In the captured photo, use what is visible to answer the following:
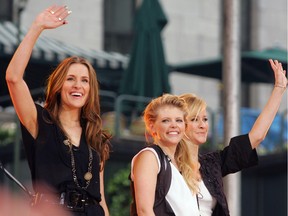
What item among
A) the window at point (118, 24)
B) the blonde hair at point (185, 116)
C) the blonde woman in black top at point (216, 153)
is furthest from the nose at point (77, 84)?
the window at point (118, 24)

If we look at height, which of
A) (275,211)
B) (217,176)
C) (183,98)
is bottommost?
(275,211)

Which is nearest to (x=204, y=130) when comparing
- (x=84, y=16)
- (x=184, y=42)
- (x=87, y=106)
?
(x=87, y=106)

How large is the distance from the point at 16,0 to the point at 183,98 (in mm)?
15563

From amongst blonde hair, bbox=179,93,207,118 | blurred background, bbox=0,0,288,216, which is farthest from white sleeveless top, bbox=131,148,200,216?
blurred background, bbox=0,0,288,216

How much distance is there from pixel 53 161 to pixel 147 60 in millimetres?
13726

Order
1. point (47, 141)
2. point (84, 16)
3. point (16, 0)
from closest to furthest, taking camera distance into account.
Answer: point (47, 141) < point (16, 0) < point (84, 16)

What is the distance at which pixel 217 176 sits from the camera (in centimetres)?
834

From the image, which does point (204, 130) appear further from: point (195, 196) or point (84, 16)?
point (84, 16)

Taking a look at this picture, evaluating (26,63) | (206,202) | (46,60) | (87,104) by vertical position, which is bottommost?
(46,60)

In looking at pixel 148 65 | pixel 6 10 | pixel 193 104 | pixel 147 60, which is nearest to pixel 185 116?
pixel 193 104

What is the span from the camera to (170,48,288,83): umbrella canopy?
72.8 feet

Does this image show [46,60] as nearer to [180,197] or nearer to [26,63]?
[180,197]

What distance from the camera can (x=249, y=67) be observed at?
22.9 meters

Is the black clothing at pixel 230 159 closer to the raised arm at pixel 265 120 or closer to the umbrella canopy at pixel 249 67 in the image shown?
the raised arm at pixel 265 120
